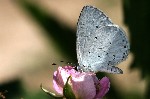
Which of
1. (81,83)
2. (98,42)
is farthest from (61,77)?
(98,42)

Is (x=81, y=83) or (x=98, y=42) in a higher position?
(x=98, y=42)

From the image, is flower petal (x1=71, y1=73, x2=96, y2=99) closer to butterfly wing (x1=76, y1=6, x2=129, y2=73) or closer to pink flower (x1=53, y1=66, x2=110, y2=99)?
pink flower (x1=53, y1=66, x2=110, y2=99)

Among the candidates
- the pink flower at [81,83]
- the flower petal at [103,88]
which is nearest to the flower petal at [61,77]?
the pink flower at [81,83]

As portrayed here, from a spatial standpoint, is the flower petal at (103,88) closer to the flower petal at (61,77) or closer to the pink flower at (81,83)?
the pink flower at (81,83)

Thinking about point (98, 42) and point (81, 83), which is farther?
point (98, 42)

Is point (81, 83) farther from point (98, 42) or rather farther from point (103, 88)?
point (98, 42)

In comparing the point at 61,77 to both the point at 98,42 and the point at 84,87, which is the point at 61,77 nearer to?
the point at 84,87

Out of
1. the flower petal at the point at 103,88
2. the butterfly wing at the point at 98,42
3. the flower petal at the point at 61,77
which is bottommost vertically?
the flower petal at the point at 103,88

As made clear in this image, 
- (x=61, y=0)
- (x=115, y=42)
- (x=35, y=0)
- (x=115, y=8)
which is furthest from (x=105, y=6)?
(x=115, y=42)

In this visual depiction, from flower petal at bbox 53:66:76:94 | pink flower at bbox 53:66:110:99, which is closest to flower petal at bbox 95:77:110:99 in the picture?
pink flower at bbox 53:66:110:99

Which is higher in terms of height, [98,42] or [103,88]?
[98,42]
